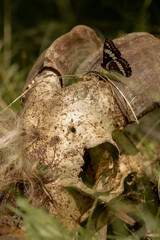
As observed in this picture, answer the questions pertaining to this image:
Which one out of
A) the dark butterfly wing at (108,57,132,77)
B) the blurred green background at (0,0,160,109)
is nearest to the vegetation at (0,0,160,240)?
the blurred green background at (0,0,160,109)

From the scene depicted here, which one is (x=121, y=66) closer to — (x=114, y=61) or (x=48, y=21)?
(x=114, y=61)

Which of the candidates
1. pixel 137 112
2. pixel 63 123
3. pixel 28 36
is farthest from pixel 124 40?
pixel 28 36

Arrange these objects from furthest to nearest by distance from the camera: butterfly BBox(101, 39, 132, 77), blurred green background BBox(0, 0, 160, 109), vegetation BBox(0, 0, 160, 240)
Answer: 1. blurred green background BBox(0, 0, 160, 109)
2. vegetation BBox(0, 0, 160, 240)
3. butterfly BBox(101, 39, 132, 77)

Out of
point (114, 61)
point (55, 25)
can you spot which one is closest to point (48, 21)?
point (55, 25)

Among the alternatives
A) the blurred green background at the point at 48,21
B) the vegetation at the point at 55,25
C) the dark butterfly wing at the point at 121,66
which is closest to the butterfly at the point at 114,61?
the dark butterfly wing at the point at 121,66

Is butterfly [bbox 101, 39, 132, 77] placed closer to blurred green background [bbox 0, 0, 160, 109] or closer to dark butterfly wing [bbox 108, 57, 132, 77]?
dark butterfly wing [bbox 108, 57, 132, 77]

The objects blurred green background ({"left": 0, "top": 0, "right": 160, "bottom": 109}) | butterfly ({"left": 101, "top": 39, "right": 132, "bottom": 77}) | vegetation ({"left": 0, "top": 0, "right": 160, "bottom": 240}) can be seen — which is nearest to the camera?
butterfly ({"left": 101, "top": 39, "right": 132, "bottom": 77})
